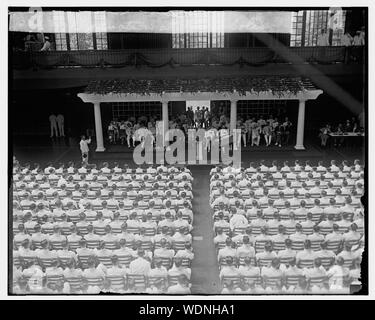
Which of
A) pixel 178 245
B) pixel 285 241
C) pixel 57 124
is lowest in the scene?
pixel 178 245

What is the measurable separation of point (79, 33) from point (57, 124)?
528 cm

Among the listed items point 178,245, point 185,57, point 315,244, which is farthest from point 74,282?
point 185,57

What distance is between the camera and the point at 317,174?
625 inches

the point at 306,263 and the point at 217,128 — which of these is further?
the point at 217,128

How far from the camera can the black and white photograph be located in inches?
378

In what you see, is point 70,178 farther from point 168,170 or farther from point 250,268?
point 250,268

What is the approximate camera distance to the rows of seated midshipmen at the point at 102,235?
947 centimetres

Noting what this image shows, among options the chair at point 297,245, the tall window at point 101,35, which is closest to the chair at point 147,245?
the chair at point 297,245

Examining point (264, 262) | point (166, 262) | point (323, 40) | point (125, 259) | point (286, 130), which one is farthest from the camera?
point (323, 40)

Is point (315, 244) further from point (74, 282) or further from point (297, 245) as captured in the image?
point (74, 282)

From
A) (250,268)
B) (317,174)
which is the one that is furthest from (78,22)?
(250,268)

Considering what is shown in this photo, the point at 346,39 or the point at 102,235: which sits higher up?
the point at 346,39

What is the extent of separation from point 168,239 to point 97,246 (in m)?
1.68
